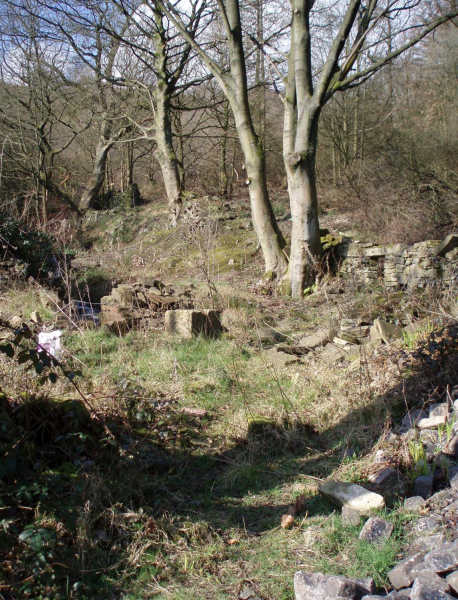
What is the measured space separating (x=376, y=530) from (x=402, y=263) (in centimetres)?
760

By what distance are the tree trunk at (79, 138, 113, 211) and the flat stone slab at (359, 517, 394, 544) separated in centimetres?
1889

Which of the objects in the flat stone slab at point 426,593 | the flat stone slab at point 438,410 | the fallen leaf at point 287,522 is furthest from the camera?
the flat stone slab at point 438,410

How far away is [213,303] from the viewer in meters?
7.93

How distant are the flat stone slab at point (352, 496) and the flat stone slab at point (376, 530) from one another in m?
0.18

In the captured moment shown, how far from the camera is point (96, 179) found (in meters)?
19.9

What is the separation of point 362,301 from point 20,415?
19.3ft

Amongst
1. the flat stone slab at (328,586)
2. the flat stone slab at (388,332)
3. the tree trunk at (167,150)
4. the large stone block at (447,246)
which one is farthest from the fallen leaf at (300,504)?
the tree trunk at (167,150)

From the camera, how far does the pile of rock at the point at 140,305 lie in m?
6.98

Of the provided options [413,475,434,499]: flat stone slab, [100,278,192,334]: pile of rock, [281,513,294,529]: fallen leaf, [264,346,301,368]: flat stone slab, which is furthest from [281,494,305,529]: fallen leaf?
[100,278,192,334]: pile of rock

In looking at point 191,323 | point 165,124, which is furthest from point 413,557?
point 165,124

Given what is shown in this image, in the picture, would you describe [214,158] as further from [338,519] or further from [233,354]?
[338,519]

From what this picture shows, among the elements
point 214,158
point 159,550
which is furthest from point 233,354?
point 214,158

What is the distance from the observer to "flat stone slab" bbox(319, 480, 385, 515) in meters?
2.89

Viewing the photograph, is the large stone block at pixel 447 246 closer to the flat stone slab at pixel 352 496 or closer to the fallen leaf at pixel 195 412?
the fallen leaf at pixel 195 412
